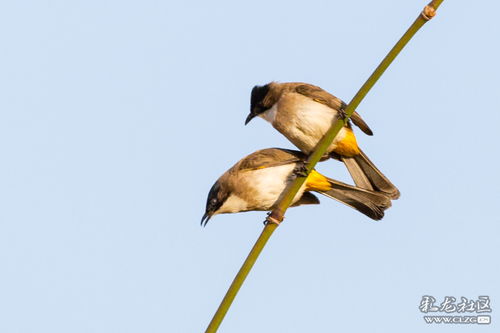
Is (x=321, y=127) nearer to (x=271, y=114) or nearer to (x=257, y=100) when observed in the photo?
(x=271, y=114)

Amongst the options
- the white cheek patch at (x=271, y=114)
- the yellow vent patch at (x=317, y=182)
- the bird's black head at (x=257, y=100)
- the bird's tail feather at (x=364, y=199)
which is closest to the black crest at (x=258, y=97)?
the bird's black head at (x=257, y=100)

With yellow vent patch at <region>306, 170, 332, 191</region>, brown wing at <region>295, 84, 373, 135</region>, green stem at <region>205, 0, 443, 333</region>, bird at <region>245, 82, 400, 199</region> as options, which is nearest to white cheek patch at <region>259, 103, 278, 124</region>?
bird at <region>245, 82, 400, 199</region>

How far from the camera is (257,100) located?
8.09 meters

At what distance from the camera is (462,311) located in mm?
5469

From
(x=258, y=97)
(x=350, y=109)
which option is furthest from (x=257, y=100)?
(x=350, y=109)

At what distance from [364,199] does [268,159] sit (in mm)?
1062

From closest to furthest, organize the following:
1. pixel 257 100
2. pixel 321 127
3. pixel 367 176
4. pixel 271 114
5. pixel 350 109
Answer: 1. pixel 350 109
2. pixel 321 127
3. pixel 367 176
4. pixel 271 114
5. pixel 257 100

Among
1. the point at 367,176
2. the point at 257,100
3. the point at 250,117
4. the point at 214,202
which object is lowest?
the point at 214,202

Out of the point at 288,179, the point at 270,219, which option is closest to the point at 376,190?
the point at 288,179

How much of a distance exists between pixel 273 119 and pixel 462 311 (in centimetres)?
306

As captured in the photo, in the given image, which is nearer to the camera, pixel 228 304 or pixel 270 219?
pixel 228 304

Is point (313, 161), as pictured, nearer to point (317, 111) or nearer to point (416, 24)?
point (416, 24)

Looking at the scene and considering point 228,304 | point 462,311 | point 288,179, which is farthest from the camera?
point 288,179

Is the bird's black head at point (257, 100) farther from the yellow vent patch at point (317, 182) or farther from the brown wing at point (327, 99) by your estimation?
the yellow vent patch at point (317, 182)
